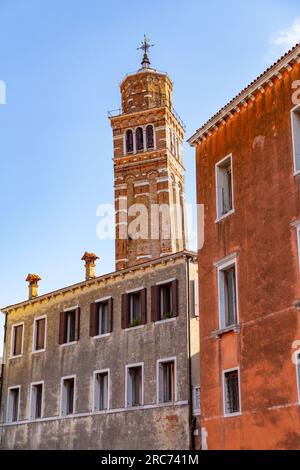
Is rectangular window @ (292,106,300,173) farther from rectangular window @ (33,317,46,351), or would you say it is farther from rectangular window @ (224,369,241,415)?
rectangular window @ (33,317,46,351)

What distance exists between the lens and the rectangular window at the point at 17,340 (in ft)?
97.9

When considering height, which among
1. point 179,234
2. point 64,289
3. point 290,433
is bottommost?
point 290,433

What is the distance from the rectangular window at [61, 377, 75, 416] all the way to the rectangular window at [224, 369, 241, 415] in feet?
38.6

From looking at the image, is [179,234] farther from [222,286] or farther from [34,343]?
[222,286]

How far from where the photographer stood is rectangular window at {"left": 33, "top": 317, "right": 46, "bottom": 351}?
28.6 metres

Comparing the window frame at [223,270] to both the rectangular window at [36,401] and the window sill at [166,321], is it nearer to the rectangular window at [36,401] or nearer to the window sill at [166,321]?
the window sill at [166,321]

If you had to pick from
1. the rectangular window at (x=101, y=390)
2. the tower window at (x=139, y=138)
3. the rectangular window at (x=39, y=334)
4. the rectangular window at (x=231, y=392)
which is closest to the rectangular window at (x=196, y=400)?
the rectangular window at (x=101, y=390)

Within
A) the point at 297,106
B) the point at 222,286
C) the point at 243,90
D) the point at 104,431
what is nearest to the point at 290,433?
the point at 222,286

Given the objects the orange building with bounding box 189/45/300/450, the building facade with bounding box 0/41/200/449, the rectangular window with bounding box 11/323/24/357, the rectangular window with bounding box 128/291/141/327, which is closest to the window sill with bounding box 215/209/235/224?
the orange building with bounding box 189/45/300/450

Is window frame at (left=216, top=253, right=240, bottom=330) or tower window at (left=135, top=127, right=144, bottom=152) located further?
tower window at (left=135, top=127, right=144, bottom=152)

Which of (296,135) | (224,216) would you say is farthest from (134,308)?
(296,135)

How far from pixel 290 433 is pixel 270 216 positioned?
457 cm

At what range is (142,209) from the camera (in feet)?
160

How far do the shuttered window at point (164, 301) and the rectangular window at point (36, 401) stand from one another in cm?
691
